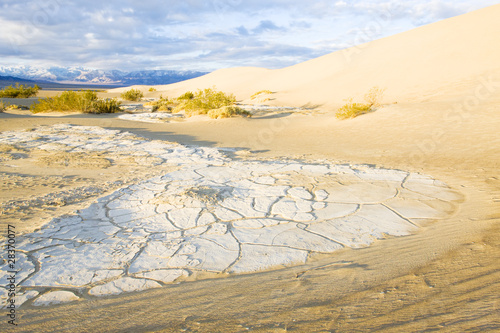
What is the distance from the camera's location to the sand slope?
17812mm

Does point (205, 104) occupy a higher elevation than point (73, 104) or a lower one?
higher

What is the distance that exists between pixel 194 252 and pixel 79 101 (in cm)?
1339

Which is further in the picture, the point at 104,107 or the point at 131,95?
the point at 131,95

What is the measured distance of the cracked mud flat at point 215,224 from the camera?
273 centimetres

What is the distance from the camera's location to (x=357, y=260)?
2.94m

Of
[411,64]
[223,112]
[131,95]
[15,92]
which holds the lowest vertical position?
[223,112]

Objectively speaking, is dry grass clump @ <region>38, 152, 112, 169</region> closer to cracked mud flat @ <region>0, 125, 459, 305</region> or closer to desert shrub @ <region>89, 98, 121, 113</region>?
cracked mud flat @ <region>0, 125, 459, 305</region>

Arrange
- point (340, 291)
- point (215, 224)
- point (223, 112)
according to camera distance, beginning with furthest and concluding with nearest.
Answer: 1. point (223, 112)
2. point (215, 224)
3. point (340, 291)

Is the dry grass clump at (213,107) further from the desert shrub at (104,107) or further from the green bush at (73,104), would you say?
the green bush at (73,104)

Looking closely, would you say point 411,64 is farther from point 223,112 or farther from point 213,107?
point 223,112

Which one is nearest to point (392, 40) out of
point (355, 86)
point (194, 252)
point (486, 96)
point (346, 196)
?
point (355, 86)

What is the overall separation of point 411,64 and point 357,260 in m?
22.4

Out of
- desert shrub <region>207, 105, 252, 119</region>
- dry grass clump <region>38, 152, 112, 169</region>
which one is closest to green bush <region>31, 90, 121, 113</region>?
desert shrub <region>207, 105, 252, 119</region>

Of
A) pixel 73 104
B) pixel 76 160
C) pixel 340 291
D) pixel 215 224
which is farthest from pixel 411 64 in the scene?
pixel 340 291
